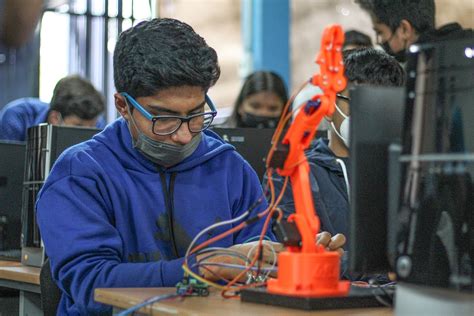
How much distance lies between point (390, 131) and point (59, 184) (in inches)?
33.1

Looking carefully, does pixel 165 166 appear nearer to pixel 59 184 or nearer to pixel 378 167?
pixel 59 184

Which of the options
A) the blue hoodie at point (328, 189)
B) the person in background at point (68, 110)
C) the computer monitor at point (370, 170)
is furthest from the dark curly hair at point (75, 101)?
the computer monitor at point (370, 170)

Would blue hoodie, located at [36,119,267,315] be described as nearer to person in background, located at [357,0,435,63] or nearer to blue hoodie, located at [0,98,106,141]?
person in background, located at [357,0,435,63]

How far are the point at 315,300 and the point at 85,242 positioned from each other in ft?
2.09

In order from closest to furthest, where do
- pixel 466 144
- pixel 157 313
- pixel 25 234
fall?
pixel 466 144, pixel 157 313, pixel 25 234

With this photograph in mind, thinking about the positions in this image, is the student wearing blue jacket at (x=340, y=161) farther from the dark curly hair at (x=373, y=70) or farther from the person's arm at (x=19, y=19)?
the person's arm at (x=19, y=19)

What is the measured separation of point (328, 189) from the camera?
9.03 feet

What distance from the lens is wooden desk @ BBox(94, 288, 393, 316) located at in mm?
1456

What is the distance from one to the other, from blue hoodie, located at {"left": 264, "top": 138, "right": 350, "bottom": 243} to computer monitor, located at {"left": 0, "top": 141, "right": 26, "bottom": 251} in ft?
3.88

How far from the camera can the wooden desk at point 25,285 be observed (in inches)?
103

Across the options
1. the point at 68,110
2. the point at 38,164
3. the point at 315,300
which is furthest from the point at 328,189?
the point at 68,110

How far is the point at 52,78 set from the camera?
6.87 meters

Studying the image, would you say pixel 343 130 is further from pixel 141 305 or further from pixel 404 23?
pixel 141 305

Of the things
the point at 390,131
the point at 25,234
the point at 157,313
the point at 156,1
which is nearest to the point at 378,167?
the point at 390,131
